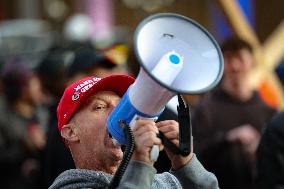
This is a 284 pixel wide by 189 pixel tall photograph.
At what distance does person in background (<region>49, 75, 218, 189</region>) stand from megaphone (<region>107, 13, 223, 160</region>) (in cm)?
Answer: 9

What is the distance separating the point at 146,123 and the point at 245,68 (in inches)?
129

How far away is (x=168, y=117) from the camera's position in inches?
185

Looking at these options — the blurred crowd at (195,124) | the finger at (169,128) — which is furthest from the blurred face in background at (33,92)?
A: the finger at (169,128)

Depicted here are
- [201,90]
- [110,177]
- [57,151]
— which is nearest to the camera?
[201,90]

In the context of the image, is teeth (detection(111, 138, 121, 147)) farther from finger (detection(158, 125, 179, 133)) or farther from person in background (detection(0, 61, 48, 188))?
person in background (detection(0, 61, 48, 188))

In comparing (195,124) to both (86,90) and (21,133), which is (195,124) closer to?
(21,133)

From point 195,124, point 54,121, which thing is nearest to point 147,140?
point 54,121

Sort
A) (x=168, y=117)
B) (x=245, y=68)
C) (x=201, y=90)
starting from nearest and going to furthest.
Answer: (x=201, y=90), (x=168, y=117), (x=245, y=68)

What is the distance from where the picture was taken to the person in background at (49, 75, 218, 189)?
124 inches

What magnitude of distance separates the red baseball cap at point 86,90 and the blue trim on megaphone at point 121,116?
0.91 feet

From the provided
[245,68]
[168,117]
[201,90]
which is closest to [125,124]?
[201,90]

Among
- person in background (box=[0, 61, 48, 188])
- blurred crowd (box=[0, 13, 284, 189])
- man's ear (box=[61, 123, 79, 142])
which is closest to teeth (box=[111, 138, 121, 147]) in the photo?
man's ear (box=[61, 123, 79, 142])

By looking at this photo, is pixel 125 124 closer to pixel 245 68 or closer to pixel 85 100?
pixel 85 100

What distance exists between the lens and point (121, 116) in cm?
321
